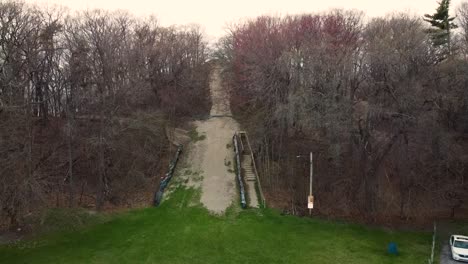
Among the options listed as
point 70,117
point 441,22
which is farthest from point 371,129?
point 441,22

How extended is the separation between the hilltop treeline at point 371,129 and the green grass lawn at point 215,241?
2.85m

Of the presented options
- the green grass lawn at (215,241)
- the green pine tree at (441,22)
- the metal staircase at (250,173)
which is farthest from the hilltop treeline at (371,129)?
the green pine tree at (441,22)

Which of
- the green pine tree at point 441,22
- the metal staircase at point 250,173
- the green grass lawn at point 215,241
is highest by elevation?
the green pine tree at point 441,22

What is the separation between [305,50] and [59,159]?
18976 mm

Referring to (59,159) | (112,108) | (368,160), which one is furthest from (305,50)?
(59,159)

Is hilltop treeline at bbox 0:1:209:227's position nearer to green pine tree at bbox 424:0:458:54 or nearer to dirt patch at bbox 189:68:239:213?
dirt patch at bbox 189:68:239:213

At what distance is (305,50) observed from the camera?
30688 millimetres

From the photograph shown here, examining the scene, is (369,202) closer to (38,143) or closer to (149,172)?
(149,172)

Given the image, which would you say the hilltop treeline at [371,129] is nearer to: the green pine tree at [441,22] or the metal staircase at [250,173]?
the metal staircase at [250,173]

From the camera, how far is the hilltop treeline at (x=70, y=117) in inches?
918

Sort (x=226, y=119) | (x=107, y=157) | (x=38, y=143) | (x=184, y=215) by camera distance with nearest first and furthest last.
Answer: (x=184, y=215), (x=38, y=143), (x=107, y=157), (x=226, y=119)

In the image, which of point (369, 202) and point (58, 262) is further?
point (369, 202)

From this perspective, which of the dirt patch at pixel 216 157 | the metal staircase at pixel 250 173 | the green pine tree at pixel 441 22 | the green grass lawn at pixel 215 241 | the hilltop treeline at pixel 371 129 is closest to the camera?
the green grass lawn at pixel 215 241

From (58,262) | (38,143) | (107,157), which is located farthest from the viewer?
(107,157)
